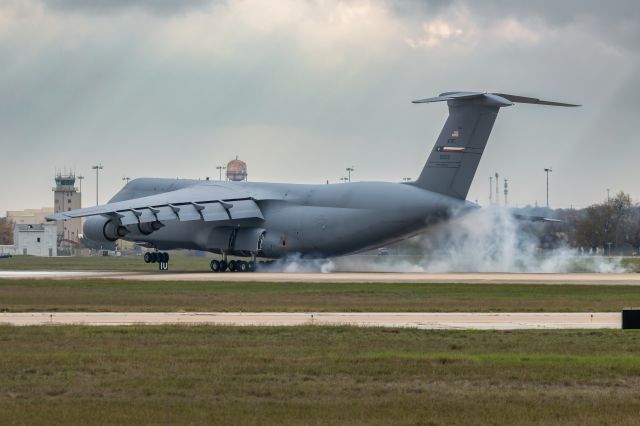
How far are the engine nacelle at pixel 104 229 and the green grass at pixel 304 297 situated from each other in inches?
499

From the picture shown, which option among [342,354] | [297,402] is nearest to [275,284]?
[342,354]

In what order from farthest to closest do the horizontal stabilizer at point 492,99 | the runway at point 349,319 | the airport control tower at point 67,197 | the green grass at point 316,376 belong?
the airport control tower at point 67,197
the horizontal stabilizer at point 492,99
the runway at point 349,319
the green grass at point 316,376

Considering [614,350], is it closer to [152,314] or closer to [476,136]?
[152,314]

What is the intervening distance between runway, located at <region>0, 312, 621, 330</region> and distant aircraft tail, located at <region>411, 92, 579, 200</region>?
25318 mm

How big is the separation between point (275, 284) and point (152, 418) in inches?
1358

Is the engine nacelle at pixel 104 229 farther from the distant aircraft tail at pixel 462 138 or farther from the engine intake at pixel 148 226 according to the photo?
the distant aircraft tail at pixel 462 138

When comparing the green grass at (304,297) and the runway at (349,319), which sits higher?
the green grass at (304,297)

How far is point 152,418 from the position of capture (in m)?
15.6

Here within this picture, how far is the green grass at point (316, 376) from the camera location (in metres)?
16.0

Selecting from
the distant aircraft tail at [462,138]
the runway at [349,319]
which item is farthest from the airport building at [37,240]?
the runway at [349,319]

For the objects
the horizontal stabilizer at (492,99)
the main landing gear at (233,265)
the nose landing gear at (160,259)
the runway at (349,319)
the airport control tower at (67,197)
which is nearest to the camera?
the runway at (349,319)

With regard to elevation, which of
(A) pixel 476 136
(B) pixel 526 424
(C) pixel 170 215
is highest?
(A) pixel 476 136

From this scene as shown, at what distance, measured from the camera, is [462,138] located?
191ft

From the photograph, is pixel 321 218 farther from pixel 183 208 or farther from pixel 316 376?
pixel 316 376
